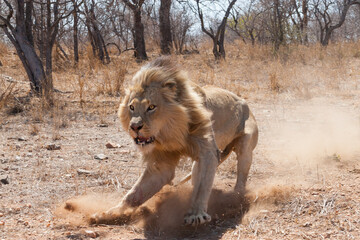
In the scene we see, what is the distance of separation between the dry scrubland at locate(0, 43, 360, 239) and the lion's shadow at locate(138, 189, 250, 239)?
0.01m

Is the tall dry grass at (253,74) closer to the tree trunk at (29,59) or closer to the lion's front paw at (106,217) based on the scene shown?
the tree trunk at (29,59)

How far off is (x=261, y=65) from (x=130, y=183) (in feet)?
27.8

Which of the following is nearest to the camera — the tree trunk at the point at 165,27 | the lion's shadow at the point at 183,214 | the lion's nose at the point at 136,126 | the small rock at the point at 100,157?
the lion's nose at the point at 136,126

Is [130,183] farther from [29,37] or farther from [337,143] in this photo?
[29,37]

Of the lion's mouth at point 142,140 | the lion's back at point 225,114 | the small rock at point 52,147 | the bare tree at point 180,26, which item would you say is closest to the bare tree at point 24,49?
the small rock at point 52,147

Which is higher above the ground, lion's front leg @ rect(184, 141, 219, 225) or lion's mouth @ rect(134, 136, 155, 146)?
lion's mouth @ rect(134, 136, 155, 146)

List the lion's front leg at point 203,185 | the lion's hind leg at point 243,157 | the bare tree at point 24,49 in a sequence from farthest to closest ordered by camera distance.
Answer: the bare tree at point 24,49
the lion's hind leg at point 243,157
the lion's front leg at point 203,185

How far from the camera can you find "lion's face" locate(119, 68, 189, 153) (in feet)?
9.97

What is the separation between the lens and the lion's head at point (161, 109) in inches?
120

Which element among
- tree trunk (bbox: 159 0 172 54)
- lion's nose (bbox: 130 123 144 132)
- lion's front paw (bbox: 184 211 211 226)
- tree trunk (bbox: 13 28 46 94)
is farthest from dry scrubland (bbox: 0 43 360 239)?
tree trunk (bbox: 159 0 172 54)

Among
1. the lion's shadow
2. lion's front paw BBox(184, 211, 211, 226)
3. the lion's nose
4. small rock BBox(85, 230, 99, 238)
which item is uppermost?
the lion's nose

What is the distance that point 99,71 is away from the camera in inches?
450

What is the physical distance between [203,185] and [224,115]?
40.6 inches

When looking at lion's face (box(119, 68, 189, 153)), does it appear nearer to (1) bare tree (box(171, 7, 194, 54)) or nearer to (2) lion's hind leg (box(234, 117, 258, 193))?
(2) lion's hind leg (box(234, 117, 258, 193))
